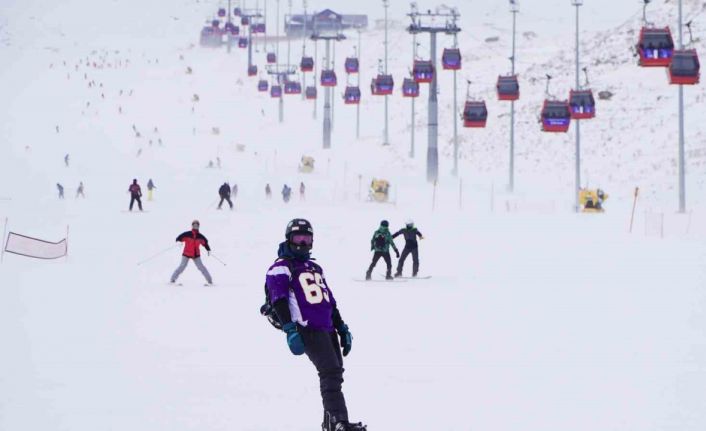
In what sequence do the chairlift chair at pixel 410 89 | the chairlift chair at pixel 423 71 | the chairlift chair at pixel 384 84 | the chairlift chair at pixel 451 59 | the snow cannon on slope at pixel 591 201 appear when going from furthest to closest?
the chairlift chair at pixel 410 89, the chairlift chair at pixel 384 84, the chairlift chair at pixel 423 71, the chairlift chair at pixel 451 59, the snow cannon on slope at pixel 591 201

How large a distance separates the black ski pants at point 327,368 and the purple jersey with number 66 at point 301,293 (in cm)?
7

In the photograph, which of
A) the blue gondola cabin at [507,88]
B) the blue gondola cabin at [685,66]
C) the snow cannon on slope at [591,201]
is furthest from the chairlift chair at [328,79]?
the blue gondola cabin at [685,66]

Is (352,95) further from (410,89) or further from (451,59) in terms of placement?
(451,59)

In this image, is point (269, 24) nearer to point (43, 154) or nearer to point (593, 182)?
point (43, 154)

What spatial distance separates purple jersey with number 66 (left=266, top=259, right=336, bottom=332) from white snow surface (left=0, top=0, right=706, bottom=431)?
1832mm

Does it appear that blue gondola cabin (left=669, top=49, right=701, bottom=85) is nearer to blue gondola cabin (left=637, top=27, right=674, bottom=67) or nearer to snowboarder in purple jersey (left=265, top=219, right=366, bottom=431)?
blue gondola cabin (left=637, top=27, right=674, bottom=67)

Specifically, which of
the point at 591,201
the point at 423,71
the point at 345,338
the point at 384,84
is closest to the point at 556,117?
the point at 591,201

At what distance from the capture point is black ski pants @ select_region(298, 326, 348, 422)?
686cm

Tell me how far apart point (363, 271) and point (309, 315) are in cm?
1783

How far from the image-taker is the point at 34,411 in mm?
9141

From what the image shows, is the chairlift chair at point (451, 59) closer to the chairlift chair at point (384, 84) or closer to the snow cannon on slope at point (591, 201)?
the chairlift chair at point (384, 84)

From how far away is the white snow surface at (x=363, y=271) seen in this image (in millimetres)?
9852

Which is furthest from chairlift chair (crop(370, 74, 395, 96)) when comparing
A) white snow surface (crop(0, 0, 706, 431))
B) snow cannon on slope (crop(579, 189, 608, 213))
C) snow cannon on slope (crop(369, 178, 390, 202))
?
snow cannon on slope (crop(579, 189, 608, 213))

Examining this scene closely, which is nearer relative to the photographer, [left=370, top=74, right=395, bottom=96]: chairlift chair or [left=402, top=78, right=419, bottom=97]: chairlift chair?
[left=370, top=74, right=395, bottom=96]: chairlift chair
